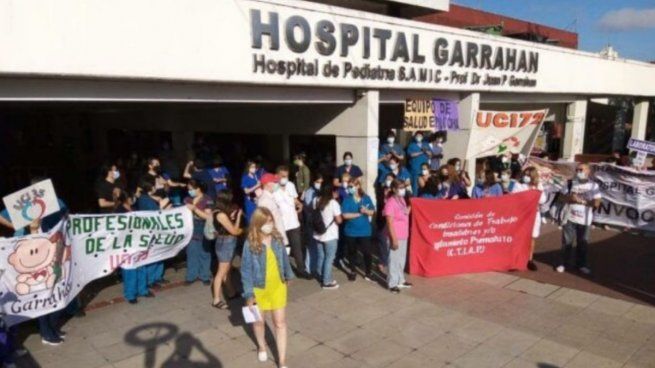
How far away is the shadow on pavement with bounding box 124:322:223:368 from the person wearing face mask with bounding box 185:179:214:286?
1438 millimetres

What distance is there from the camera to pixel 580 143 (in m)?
17.5

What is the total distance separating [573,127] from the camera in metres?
17.0

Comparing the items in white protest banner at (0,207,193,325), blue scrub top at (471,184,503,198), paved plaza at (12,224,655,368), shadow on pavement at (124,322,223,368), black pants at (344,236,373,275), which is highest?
blue scrub top at (471,184,503,198)

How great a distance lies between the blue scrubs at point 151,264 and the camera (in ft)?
23.3

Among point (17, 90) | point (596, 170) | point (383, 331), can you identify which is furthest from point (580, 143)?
point (17, 90)

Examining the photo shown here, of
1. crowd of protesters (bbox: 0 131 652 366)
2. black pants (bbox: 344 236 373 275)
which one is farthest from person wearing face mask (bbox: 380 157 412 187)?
black pants (bbox: 344 236 373 275)

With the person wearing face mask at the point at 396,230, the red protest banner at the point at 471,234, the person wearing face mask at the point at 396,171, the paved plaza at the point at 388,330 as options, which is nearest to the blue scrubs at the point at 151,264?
the paved plaza at the point at 388,330

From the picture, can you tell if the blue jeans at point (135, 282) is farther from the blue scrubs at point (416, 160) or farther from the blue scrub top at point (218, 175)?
the blue scrubs at point (416, 160)

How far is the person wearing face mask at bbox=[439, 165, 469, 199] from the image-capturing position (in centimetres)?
889

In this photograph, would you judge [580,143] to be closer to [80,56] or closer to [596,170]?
[596,170]

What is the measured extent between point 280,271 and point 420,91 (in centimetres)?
739

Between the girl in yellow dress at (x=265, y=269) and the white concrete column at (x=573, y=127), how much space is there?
48.5 ft

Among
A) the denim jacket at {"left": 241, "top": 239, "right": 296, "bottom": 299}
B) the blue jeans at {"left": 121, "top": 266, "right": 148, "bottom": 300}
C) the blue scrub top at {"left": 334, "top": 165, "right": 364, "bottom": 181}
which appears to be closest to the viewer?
the denim jacket at {"left": 241, "top": 239, "right": 296, "bottom": 299}

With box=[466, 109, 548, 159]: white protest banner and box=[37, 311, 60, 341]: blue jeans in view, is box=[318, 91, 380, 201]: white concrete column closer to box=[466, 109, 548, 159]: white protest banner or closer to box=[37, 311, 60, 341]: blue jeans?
box=[466, 109, 548, 159]: white protest banner
